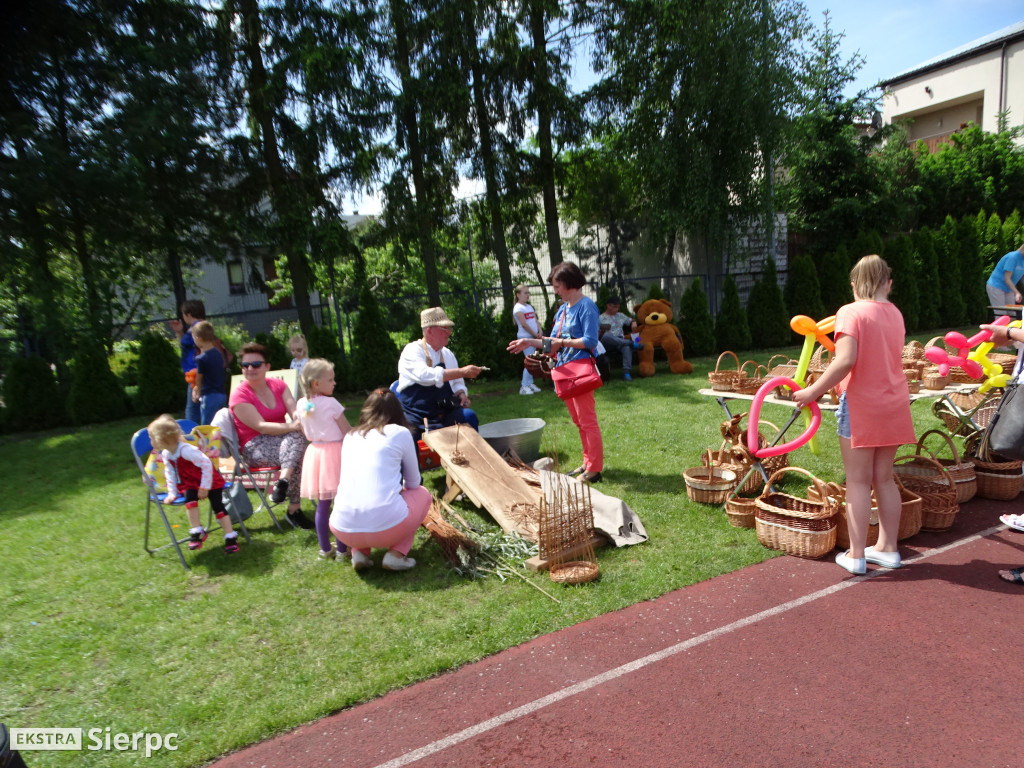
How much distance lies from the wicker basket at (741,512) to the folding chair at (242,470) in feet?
12.3

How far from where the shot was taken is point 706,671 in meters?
3.37

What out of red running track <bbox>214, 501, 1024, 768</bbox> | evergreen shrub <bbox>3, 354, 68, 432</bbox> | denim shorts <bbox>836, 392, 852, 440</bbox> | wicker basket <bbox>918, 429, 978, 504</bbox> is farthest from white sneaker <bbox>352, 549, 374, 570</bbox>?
evergreen shrub <bbox>3, 354, 68, 432</bbox>

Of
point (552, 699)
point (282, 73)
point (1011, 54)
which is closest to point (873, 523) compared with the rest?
point (552, 699)

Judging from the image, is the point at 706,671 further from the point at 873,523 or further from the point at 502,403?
the point at 502,403

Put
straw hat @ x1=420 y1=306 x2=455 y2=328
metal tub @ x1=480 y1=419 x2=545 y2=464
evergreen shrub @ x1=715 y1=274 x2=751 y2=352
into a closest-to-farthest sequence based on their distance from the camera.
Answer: straw hat @ x1=420 y1=306 x2=455 y2=328 < metal tub @ x1=480 y1=419 x2=545 y2=464 < evergreen shrub @ x1=715 y1=274 x2=751 y2=352

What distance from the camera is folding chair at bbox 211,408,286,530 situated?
5535 millimetres

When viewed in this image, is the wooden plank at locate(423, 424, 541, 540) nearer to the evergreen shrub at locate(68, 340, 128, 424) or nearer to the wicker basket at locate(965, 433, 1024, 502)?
the wicker basket at locate(965, 433, 1024, 502)

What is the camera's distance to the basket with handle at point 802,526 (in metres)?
4.49

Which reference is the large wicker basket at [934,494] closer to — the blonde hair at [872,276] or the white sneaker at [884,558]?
the white sneaker at [884,558]

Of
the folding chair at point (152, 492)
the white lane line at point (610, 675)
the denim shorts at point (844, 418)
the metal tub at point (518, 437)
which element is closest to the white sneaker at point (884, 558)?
the white lane line at point (610, 675)

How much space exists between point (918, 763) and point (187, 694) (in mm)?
3455

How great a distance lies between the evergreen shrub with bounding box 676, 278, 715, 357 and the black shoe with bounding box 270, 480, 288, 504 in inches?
425

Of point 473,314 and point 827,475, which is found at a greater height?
point 473,314

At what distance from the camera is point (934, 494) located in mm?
4859
